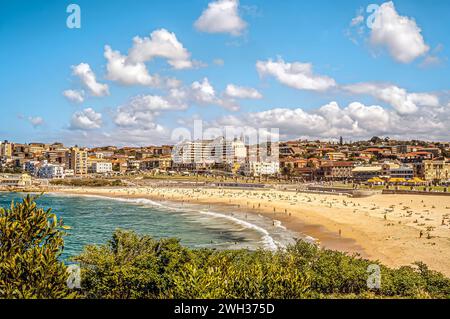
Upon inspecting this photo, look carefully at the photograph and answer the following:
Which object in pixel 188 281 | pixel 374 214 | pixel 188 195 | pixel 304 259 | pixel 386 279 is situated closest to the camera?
pixel 188 281

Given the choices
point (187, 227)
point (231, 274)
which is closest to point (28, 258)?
point (231, 274)

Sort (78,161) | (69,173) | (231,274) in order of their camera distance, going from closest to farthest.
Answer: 1. (231,274)
2. (69,173)
3. (78,161)

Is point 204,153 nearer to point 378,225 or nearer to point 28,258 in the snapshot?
point 378,225

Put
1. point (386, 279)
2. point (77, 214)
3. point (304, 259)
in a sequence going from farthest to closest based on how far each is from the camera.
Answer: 1. point (77, 214)
2. point (304, 259)
3. point (386, 279)

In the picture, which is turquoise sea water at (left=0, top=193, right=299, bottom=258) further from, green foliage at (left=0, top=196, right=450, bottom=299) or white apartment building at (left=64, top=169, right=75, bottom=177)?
white apartment building at (left=64, top=169, right=75, bottom=177)
